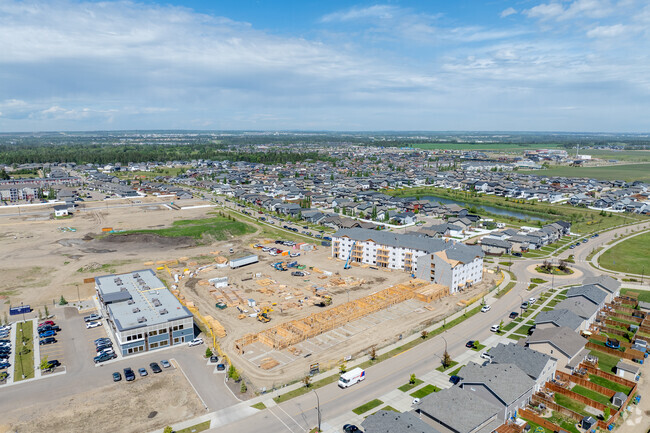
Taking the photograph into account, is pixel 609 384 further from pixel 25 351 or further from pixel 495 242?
pixel 25 351

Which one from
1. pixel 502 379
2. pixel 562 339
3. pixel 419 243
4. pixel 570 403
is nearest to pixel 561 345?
pixel 562 339

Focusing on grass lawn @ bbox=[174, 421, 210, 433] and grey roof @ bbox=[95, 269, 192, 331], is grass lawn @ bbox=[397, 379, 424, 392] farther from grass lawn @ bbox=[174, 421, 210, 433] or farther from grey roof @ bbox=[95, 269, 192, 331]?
grey roof @ bbox=[95, 269, 192, 331]

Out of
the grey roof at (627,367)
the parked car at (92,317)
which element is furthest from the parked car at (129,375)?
the grey roof at (627,367)

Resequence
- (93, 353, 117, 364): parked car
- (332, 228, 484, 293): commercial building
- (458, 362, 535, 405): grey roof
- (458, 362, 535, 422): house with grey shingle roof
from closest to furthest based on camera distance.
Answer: (458, 362, 535, 422): house with grey shingle roof → (458, 362, 535, 405): grey roof → (93, 353, 117, 364): parked car → (332, 228, 484, 293): commercial building

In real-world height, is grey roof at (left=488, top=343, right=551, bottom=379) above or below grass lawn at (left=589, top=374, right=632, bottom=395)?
above

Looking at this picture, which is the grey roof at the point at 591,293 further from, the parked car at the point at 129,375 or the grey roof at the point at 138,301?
the parked car at the point at 129,375

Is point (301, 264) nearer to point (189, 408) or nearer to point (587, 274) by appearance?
point (189, 408)

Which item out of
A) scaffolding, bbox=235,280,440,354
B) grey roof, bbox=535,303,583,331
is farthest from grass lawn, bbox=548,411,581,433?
scaffolding, bbox=235,280,440,354
